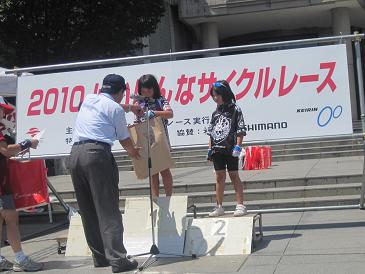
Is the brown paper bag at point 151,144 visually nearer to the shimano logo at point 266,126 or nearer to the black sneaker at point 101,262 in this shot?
the black sneaker at point 101,262

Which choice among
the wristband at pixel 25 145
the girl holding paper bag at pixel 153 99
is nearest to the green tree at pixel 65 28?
the girl holding paper bag at pixel 153 99

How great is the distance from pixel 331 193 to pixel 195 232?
3589 mm

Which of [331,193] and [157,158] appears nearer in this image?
[157,158]

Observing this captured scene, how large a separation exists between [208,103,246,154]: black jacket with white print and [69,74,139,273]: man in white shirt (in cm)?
128

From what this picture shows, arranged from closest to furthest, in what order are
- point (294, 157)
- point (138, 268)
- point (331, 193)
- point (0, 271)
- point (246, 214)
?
point (138, 268), point (0, 271), point (246, 214), point (331, 193), point (294, 157)

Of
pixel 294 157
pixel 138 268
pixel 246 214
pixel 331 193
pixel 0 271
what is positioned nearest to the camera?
pixel 138 268

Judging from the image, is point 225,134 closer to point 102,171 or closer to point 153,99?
point 153,99

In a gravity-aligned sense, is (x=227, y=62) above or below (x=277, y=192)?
above

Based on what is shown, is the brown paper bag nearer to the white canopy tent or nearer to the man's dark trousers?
the man's dark trousers

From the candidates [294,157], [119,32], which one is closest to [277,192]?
[294,157]

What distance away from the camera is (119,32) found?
15242 mm

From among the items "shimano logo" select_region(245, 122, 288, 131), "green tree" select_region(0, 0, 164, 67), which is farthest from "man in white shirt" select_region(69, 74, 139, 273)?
"green tree" select_region(0, 0, 164, 67)

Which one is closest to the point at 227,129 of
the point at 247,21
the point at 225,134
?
the point at 225,134

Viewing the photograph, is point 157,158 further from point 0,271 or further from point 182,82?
point 0,271
